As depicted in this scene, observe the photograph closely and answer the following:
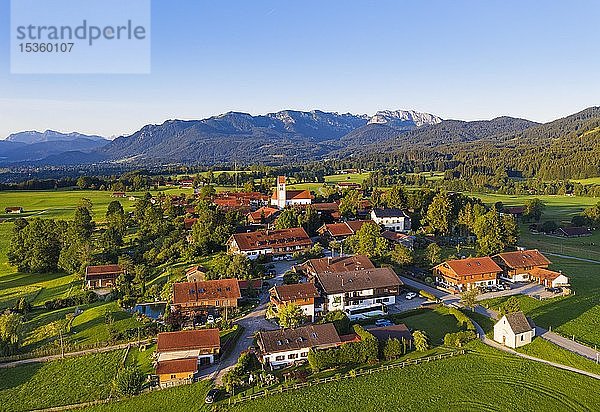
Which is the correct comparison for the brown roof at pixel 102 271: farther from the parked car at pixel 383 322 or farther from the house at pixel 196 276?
the parked car at pixel 383 322

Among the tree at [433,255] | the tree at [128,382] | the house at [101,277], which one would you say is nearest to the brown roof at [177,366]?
the tree at [128,382]

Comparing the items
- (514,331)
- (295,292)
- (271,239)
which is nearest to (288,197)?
(271,239)

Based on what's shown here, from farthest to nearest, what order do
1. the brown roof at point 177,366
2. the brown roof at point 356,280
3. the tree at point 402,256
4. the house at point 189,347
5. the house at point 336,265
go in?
the tree at point 402,256
the house at point 336,265
the brown roof at point 356,280
the house at point 189,347
the brown roof at point 177,366

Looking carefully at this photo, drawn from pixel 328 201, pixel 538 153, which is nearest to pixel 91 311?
pixel 328 201

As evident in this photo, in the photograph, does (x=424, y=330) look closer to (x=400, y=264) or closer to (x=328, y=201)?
(x=400, y=264)

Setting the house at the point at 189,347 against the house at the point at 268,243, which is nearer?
the house at the point at 189,347

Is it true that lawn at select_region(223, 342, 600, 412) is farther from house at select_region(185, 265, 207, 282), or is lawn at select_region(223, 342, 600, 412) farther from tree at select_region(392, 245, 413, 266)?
house at select_region(185, 265, 207, 282)
